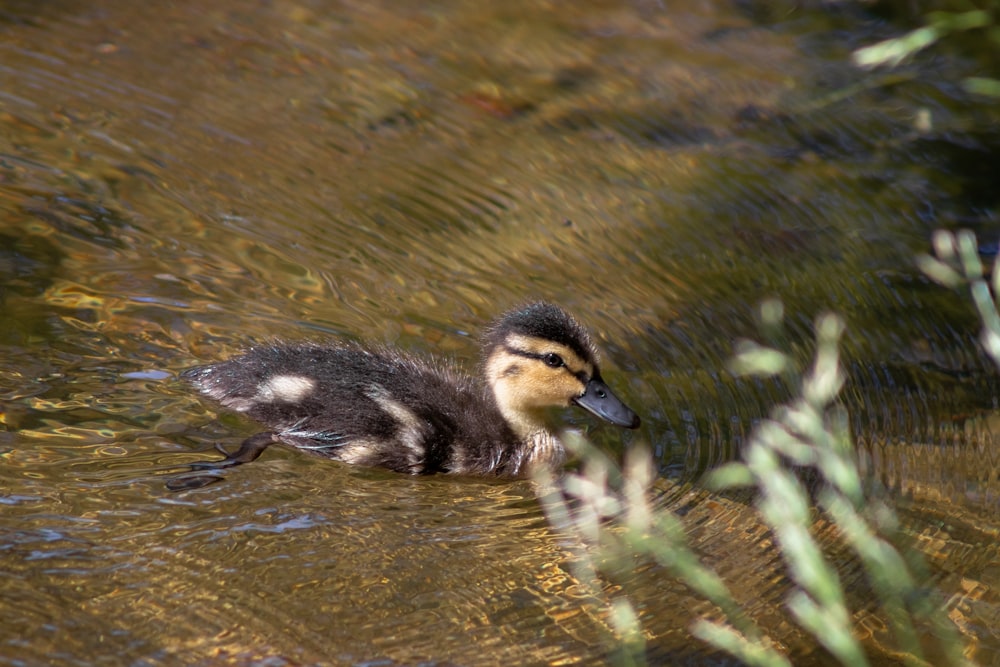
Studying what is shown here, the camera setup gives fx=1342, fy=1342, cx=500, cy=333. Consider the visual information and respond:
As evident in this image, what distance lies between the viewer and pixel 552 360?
164 inches

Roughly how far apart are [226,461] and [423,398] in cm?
64

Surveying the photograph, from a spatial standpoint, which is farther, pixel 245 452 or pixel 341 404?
pixel 341 404

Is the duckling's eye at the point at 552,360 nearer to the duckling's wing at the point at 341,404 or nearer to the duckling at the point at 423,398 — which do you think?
the duckling at the point at 423,398

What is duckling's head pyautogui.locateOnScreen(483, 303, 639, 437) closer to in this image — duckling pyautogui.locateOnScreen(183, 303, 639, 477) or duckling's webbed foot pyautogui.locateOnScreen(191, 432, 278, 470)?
duckling pyautogui.locateOnScreen(183, 303, 639, 477)

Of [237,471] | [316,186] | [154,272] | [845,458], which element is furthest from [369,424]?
[845,458]

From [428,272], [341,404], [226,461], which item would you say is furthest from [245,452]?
[428,272]

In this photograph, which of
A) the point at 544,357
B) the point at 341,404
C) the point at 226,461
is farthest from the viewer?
the point at 544,357

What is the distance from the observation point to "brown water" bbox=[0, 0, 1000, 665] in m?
3.25

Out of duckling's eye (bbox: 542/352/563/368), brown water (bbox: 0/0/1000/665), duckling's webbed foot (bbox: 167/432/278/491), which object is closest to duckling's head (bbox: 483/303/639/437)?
duckling's eye (bbox: 542/352/563/368)

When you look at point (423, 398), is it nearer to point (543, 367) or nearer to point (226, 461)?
point (543, 367)

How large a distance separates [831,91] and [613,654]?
12.5 feet

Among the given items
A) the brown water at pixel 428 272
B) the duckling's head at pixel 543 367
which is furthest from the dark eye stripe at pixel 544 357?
the brown water at pixel 428 272

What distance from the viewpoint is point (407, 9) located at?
6613 millimetres

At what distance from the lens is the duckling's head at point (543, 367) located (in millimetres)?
4141
